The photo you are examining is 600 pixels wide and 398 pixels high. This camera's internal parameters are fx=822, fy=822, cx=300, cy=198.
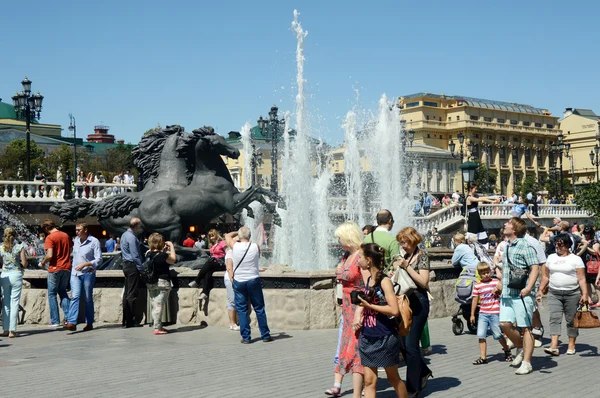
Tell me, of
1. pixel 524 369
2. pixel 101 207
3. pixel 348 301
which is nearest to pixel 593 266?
pixel 524 369

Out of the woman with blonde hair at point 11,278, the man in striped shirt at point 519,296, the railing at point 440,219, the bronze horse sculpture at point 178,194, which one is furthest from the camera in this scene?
the railing at point 440,219

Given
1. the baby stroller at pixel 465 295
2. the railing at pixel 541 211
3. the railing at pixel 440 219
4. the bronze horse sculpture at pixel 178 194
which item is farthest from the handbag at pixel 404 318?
the railing at pixel 541 211

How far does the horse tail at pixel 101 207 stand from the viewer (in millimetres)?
15578

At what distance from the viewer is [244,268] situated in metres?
10.5

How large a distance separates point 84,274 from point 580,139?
119 meters

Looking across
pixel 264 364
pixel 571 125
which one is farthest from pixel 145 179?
pixel 571 125

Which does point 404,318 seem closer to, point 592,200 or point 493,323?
point 493,323

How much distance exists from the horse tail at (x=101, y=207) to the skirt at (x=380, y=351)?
9.77m

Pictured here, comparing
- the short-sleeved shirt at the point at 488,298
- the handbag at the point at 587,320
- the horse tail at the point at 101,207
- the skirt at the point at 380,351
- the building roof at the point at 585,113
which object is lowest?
the handbag at the point at 587,320

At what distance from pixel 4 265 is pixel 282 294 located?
13.2 ft

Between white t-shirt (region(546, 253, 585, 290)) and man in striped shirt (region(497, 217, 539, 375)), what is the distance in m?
1.04

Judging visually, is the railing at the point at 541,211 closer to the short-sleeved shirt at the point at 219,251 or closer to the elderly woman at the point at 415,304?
the short-sleeved shirt at the point at 219,251

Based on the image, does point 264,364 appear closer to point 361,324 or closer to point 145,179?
point 361,324

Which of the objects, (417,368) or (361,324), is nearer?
(361,324)
